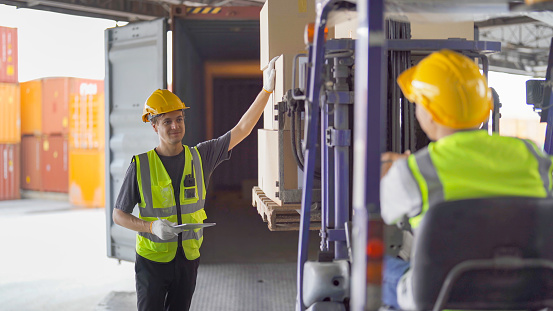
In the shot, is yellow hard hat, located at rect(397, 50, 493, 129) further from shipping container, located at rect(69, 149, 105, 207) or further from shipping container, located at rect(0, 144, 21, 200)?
shipping container, located at rect(0, 144, 21, 200)

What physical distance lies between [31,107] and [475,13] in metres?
16.3

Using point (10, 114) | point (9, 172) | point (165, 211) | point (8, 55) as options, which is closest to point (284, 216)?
point (165, 211)

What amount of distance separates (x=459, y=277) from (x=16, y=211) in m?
13.0

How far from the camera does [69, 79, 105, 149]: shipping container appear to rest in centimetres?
1362

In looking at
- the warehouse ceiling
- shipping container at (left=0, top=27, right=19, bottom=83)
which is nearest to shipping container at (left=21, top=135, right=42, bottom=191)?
shipping container at (left=0, top=27, right=19, bottom=83)

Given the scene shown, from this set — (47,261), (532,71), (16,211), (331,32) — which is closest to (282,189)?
(331,32)

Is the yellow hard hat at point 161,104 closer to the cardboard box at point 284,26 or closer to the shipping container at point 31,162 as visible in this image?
the cardboard box at point 284,26

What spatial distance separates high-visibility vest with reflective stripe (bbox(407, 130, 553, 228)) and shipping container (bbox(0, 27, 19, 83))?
15932 millimetres

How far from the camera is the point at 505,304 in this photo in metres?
1.67

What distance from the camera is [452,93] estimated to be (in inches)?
69.9

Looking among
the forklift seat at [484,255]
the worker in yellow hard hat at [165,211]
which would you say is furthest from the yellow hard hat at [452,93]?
the worker in yellow hard hat at [165,211]

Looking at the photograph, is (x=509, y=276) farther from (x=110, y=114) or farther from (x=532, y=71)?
(x=532, y=71)

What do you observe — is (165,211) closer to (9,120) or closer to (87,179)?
(87,179)

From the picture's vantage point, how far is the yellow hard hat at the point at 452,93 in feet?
5.82
